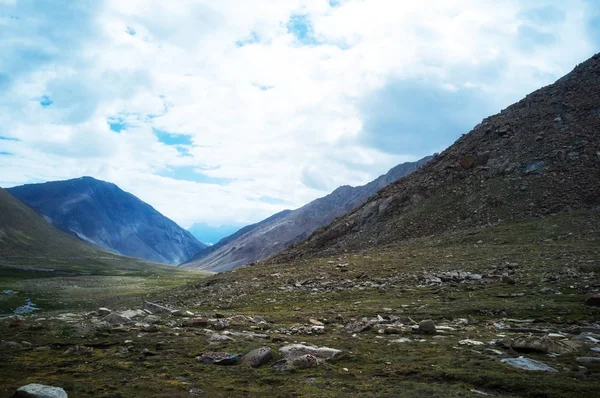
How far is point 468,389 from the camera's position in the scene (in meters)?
8.44

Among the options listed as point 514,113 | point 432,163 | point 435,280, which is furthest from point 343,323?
point 514,113

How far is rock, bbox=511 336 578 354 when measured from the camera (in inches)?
412

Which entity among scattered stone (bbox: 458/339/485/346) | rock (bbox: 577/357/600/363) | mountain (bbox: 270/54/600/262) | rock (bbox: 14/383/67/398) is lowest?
scattered stone (bbox: 458/339/485/346)

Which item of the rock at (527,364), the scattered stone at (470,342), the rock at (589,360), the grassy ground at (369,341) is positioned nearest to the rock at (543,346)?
the grassy ground at (369,341)

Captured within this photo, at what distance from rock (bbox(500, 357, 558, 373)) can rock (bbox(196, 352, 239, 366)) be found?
6991 millimetres

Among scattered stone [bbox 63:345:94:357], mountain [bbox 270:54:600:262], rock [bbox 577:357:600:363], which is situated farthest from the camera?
mountain [bbox 270:54:600:262]

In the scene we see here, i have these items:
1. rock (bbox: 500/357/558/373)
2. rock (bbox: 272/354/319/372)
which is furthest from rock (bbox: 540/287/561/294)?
rock (bbox: 272/354/319/372)

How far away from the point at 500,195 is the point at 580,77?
3658 cm

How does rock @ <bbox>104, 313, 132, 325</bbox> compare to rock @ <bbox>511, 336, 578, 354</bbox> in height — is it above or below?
above

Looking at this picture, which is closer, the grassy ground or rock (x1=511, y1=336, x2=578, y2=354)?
the grassy ground

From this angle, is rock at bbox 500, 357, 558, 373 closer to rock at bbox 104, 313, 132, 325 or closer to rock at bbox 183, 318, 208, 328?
rock at bbox 183, 318, 208, 328

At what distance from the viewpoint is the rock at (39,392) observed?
7.80 metres

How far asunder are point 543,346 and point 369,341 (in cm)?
488

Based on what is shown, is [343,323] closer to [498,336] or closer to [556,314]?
[498,336]
